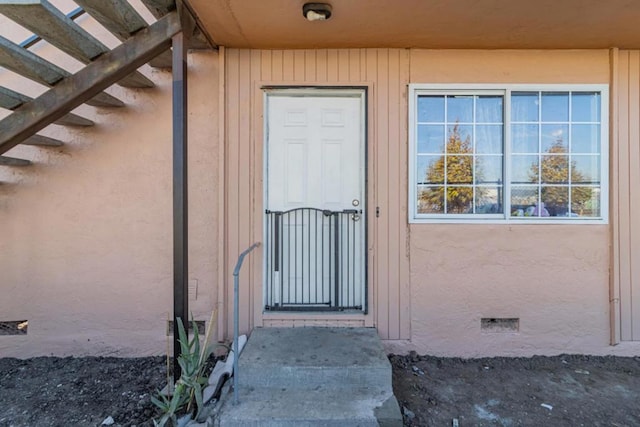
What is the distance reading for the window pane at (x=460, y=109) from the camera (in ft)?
10.2

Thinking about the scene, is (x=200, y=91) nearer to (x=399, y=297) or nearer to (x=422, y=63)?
(x=422, y=63)

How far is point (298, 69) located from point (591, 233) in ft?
9.73

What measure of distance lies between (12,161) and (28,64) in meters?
1.05

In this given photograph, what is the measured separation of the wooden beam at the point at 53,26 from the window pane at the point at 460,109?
280 centimetres

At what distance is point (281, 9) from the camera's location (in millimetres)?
2410

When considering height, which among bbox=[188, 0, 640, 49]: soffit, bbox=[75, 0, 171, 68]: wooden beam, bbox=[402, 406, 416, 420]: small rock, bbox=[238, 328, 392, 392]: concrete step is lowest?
bbox=[402, 406, 416, 420]: small rock

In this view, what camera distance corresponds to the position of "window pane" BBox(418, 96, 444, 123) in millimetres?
3117

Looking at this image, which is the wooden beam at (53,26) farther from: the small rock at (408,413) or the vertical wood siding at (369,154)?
the small rock at (408,413)

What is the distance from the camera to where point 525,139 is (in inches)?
123

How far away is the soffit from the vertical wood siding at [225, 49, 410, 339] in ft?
0.44

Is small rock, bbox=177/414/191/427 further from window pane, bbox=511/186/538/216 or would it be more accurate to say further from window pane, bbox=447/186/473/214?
window pane, bbox=511/186/538/216

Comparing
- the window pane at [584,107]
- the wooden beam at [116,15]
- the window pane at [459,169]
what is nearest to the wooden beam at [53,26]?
the wooden beam at [116,15]

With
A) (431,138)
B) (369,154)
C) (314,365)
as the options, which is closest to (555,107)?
(431,138)

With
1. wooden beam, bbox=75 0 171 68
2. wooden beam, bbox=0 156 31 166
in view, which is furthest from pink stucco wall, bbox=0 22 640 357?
wooden beam, bbox=75 0 171 68
